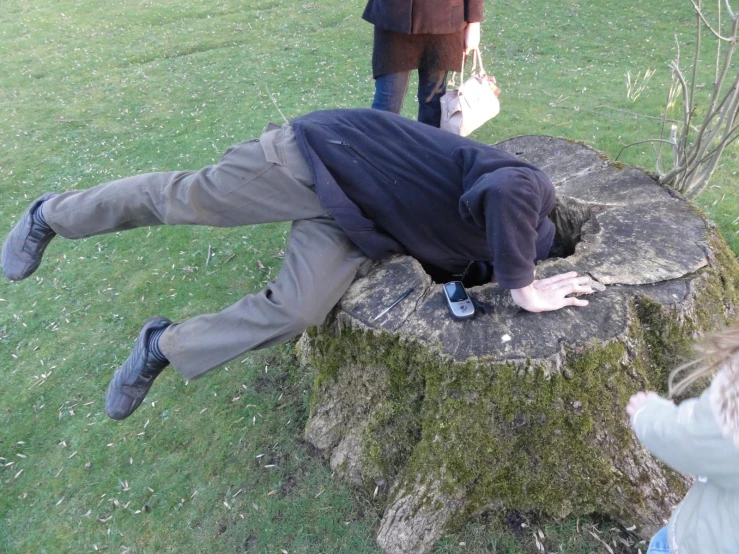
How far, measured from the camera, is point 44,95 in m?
8.05

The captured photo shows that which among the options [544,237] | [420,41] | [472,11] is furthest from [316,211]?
[472,11]

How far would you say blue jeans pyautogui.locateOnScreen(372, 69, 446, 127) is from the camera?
4.22 metres

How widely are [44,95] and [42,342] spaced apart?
5845mm

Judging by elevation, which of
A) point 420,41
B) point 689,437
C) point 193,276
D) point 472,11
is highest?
point 472,11

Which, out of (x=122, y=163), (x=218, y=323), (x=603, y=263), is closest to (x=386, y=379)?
(x=218, y=323)

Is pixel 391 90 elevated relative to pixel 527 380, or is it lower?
elevated

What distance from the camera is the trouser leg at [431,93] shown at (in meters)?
4.30

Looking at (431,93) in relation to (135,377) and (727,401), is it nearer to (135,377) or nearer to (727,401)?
(135,377)

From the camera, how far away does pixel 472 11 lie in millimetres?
4031

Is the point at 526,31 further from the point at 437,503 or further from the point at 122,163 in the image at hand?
the point at 437,503

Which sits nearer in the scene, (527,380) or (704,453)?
(704,453)

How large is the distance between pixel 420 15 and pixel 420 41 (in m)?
0.25

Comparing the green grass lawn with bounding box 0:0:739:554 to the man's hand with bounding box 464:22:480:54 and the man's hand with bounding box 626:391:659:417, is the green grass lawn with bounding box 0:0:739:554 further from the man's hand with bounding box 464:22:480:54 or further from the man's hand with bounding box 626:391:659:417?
the man's hand with bounding box 464:22:480:54

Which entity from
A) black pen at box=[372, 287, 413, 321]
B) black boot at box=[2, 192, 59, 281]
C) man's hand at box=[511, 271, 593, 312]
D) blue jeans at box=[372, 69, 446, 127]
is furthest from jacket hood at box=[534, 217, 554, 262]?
black boot at box=[2, 192, 59, 281]
